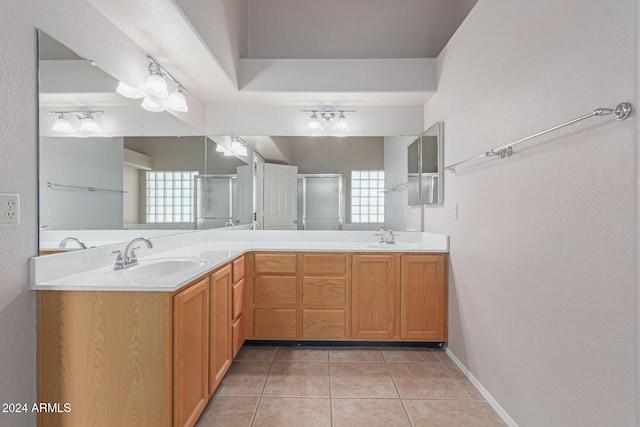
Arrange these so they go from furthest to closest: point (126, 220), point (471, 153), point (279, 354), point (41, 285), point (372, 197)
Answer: point (372, 197), point (279, 354), point (471, 153), point (126, 220), point (41, 285)

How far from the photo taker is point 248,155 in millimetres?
3264

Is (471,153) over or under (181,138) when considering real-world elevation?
under

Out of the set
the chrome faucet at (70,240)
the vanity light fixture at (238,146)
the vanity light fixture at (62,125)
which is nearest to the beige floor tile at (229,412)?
the chrome faucet at (70,240)

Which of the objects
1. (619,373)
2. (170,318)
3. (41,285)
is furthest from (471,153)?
(41,285)

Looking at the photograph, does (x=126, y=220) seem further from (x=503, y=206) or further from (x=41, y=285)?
(x=503, y=206)

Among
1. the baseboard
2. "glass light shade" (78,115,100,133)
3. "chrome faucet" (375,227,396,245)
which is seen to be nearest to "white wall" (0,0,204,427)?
"glass light shade" (78,115,100,133)

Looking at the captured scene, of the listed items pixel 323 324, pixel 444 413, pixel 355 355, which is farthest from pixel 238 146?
pixel 444 413

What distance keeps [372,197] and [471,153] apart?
3.87 ft

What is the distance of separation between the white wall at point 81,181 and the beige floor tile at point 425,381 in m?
2.08

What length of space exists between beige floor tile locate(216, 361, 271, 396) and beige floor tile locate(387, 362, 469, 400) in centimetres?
92

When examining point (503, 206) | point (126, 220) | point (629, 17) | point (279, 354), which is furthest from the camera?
point (279, 354)

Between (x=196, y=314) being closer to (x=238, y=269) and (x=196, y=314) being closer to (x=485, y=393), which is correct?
(x=238, y=269)

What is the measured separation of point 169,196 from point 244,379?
4.71 ft

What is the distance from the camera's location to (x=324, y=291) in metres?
2.70
